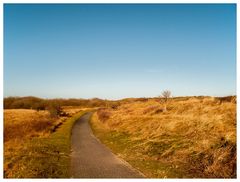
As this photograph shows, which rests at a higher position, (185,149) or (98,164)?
(185,149)

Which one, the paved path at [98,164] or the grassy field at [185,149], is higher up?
the grassy field at [185,149]

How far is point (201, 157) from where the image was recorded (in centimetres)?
1305

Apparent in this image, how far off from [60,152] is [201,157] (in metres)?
8.92

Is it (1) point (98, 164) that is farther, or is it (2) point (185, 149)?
(2) point (185, 149)

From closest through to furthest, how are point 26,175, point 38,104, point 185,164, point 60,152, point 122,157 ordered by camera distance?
1. point 26,175
2. point 185,164
3. point 122,157
4. point 60,152
5. point 38,104

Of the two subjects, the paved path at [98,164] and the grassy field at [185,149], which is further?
the paved path at [98,164]

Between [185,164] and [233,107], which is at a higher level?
[233,107]

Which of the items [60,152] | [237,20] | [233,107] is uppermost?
[237,20]

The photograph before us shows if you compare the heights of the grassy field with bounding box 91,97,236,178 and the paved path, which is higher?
the grassy field with bounding box 91,97,236,178

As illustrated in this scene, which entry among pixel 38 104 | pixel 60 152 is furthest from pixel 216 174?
pixel 38 104

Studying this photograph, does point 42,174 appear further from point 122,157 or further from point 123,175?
point 122,157

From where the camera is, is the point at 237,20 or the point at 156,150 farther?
the point at 156,150

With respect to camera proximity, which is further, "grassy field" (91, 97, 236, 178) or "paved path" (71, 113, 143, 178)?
"paved path" (71, 113, 143, 178)

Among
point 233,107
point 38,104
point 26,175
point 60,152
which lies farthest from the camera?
point 38,104
